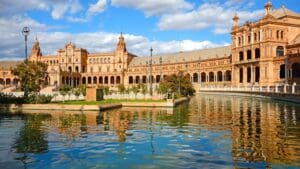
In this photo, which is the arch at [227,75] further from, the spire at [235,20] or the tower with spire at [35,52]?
the tower with spire at [35,52]

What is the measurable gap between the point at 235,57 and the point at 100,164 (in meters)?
89.1

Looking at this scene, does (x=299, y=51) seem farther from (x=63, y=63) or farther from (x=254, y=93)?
(x=63, y=63)

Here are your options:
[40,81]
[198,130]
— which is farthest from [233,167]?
[40,81]

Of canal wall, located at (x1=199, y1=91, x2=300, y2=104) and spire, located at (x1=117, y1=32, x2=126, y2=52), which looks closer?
canal wall, located at (x1=199, y1=91, x2=300, y2=104)

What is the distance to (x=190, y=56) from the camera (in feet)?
408

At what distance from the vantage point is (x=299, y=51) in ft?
265

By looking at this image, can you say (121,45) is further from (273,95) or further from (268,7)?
(273,95)

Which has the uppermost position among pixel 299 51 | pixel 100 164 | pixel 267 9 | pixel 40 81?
pixel 267 9

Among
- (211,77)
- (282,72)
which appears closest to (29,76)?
(282,72)

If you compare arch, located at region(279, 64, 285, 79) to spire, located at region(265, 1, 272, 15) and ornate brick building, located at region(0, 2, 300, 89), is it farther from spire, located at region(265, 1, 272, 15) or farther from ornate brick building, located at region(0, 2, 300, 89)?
spire, located at region(265, 1, 272, 15)

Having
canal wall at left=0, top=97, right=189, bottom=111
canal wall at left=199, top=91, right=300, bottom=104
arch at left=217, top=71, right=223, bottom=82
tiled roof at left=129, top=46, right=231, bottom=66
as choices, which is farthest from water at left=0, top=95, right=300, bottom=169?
tiled roof at left=129, top=46, right=231, bottom=66

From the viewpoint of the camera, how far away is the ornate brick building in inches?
3327

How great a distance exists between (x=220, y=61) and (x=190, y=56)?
18.0 metres

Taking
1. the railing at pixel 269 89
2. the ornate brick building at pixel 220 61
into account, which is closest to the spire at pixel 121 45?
the ornate brick building at pixel 220 61
